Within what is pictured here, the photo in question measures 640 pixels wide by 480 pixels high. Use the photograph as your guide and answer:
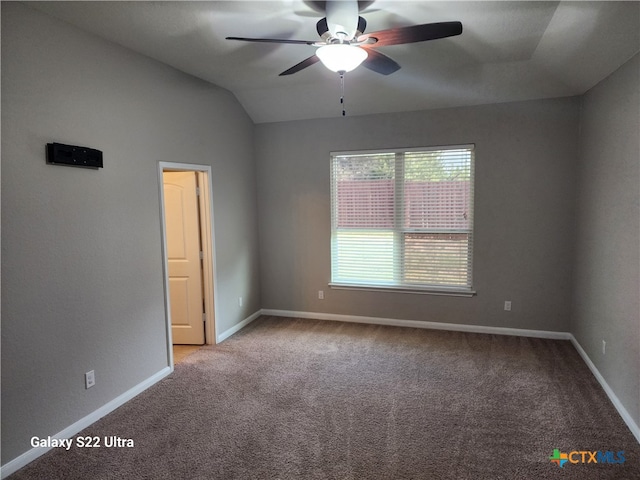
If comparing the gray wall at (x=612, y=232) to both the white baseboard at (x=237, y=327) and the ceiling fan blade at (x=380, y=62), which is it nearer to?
the ceiling fan blade at (x=380, y=62)

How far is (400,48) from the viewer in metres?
3.09

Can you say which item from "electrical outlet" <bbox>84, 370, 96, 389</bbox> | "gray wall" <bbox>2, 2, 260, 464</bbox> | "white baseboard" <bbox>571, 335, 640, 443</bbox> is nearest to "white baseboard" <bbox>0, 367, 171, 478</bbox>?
"gray wall" <bbox>2, 2, 260, 464</bbox>

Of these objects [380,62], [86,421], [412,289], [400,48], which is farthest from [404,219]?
[86,421]

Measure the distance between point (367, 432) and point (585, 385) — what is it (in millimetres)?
1933

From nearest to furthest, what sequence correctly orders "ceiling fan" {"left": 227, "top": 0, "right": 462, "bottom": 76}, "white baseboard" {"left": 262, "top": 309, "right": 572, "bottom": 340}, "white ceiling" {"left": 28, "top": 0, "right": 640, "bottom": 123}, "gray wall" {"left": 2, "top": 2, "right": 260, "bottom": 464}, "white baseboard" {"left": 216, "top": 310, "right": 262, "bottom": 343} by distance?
1. "ceiling fan" {"left": 227, "top": 0, "right": 462, "bottom": 76}
2. "gray wall" {"left": 2, "top": 2, "right": 260, "bottom": 464}
3. "white ceiling" {"left": 28, "top": 0, "right": 640, "bottom": 123}
4. "white baseboard" {"left": 262, "top": 309, "right": 572, "bottom": 340}
5. "white baseboard" {"left": 216, "top": 310, "right": 262, "bottom": 343}

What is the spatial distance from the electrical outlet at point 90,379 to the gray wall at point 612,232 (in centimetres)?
370

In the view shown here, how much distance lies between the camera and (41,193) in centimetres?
237

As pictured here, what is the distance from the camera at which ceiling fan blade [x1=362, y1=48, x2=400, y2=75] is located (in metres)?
2.47

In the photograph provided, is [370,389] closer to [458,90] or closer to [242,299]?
[242,299]

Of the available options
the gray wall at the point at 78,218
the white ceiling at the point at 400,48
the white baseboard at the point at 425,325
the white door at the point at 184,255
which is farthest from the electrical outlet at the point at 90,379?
the white baseboard at the point at 425,325

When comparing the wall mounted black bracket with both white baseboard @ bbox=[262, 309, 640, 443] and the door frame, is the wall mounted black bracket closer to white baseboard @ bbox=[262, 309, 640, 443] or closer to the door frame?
the door frame

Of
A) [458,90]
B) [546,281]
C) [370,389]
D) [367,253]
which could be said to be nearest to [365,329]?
[367,253]

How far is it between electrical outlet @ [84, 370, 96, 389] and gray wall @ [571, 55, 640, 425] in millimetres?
3702

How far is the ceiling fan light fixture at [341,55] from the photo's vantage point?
2.15 meters
